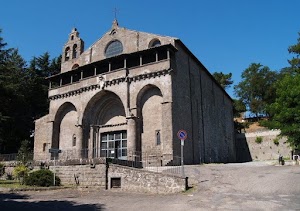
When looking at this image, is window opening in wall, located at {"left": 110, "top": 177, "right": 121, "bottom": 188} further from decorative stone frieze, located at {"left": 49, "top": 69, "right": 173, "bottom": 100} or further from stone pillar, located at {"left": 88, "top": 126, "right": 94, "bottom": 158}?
stone pillar, located at {"left": 88, "top": 126, "right": 94, "bottom": 158}

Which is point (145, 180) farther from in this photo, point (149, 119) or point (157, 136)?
point (149, 119)

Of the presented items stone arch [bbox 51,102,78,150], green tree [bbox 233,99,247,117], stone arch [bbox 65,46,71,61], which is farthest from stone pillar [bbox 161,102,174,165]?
green tree [bbox 233,99,247,117]

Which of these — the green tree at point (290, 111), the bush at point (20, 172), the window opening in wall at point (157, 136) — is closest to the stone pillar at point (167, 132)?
the window opening in wall at point (157, 136)

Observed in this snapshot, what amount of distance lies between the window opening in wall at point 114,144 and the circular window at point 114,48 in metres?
8.37

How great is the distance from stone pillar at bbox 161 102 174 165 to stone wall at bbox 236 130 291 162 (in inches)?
927

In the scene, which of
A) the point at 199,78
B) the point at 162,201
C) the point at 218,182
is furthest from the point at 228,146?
the point at 162,201

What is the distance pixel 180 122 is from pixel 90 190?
35.2 ft

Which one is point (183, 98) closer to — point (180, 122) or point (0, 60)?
point (180, 122)

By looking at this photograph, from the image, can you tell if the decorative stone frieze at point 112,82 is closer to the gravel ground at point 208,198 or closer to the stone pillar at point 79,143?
the stone pillar at point 79,143

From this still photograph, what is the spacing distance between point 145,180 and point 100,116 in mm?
15207

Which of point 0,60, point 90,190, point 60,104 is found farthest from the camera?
point 0,60

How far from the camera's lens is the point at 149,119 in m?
27.0

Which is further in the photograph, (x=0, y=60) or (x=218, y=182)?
(x=0, y=60)

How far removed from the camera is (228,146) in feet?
136
